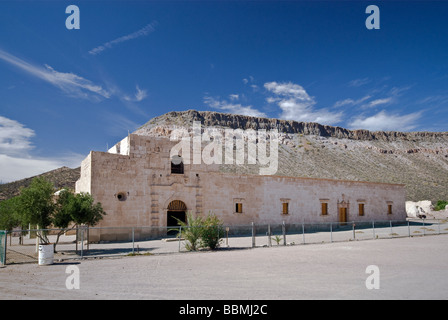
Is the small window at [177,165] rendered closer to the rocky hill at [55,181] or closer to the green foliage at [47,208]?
the green foliage at [47,208]

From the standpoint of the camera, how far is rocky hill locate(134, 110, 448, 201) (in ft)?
234

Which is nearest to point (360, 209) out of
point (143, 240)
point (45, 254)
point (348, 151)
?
point (143, 240)

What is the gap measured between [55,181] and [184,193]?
37.6m

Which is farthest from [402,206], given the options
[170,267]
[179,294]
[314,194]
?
[179,294]

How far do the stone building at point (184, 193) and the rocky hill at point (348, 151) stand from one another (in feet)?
98.2

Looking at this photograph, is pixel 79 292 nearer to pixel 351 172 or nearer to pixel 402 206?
pixel 402 206

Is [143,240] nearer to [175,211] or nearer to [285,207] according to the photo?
[175,211]

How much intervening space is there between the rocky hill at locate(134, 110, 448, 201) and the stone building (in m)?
29.9

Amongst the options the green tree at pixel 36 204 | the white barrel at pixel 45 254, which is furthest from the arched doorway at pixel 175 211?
the white barrel at pixel 45 254

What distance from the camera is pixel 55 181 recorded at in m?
54.1

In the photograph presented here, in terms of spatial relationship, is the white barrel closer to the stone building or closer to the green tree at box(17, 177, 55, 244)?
the green tree at box(17, 177, 55, 244)

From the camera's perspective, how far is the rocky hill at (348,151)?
7119 cm

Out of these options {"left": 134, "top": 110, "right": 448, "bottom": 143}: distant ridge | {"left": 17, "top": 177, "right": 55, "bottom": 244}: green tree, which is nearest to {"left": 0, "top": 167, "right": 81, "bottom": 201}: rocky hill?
{"left": 134, "top": 110, "right": 448, "bottom": 143}: distant ridge
